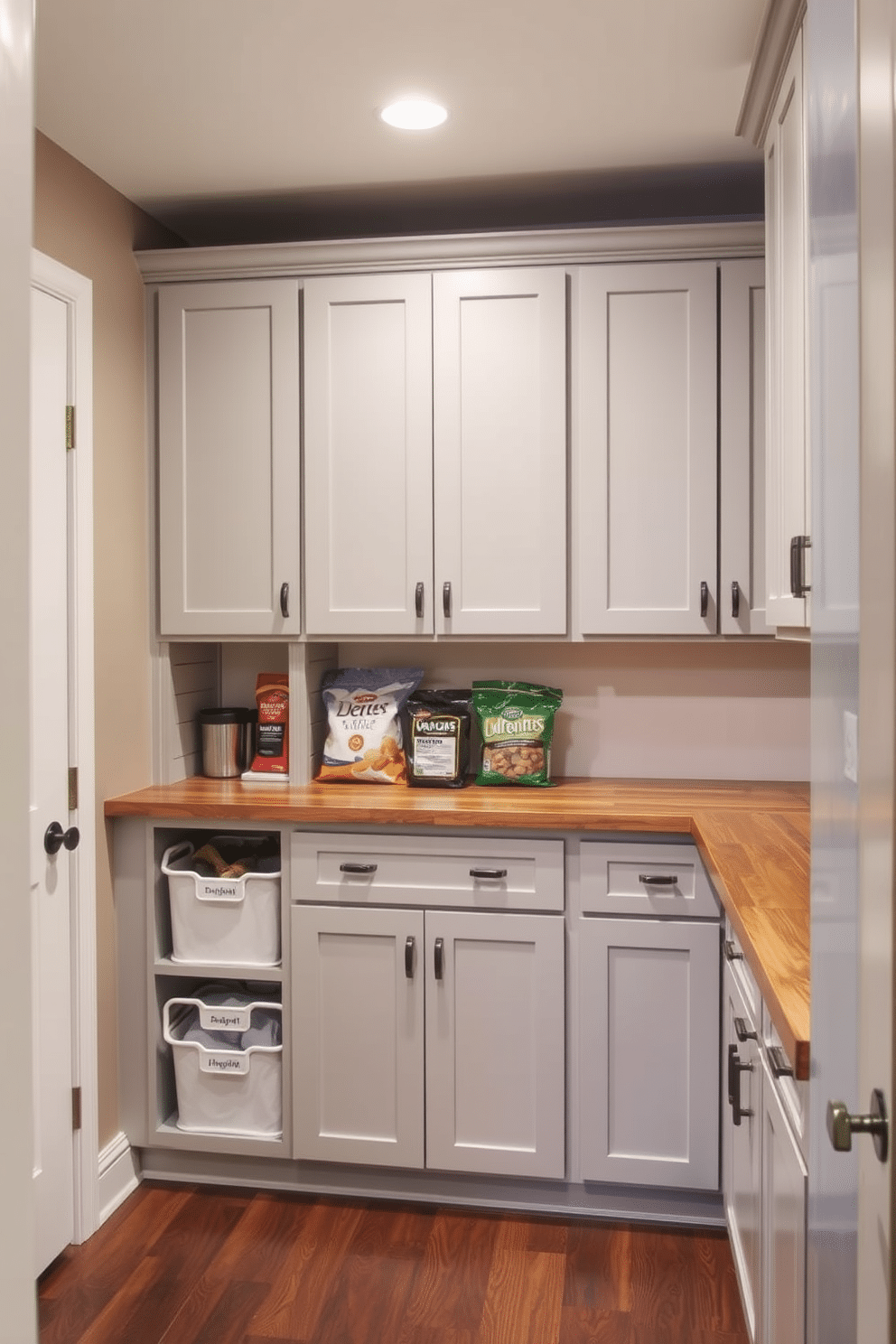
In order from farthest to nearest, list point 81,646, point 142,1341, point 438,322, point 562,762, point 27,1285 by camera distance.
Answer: point 562,762
point 438,322
point 81,646
point 142,1341
point 27,1285

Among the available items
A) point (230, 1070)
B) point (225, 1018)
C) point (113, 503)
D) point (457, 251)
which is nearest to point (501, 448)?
point (457, 251)

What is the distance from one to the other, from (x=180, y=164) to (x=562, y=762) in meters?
1.89

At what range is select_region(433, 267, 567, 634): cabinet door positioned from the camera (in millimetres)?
2924

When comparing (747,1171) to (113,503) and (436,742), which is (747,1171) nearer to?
(436,742)

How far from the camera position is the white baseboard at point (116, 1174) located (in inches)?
108

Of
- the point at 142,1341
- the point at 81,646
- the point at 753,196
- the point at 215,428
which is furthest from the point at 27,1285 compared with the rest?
the point at 753,196

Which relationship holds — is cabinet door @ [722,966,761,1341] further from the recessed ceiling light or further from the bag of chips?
the recessed ceiling light

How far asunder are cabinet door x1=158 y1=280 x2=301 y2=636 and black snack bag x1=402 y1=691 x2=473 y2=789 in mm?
433

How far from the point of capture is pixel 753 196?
3062 mm

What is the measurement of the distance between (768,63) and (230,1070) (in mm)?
2567

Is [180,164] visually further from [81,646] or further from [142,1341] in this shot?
[142,1341]

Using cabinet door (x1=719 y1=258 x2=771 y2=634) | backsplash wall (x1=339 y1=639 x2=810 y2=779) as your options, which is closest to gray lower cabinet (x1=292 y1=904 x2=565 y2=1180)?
backsplash wall (x1=339 y1=639 x2=810 y2=779)

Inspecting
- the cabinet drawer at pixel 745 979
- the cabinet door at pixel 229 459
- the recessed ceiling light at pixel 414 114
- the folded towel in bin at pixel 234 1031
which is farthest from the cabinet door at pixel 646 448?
the folded towel in bin at pixel 234 1031

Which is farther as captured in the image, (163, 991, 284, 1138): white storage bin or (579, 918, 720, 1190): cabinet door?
(163, 991, 284, 1138): white storage bin
